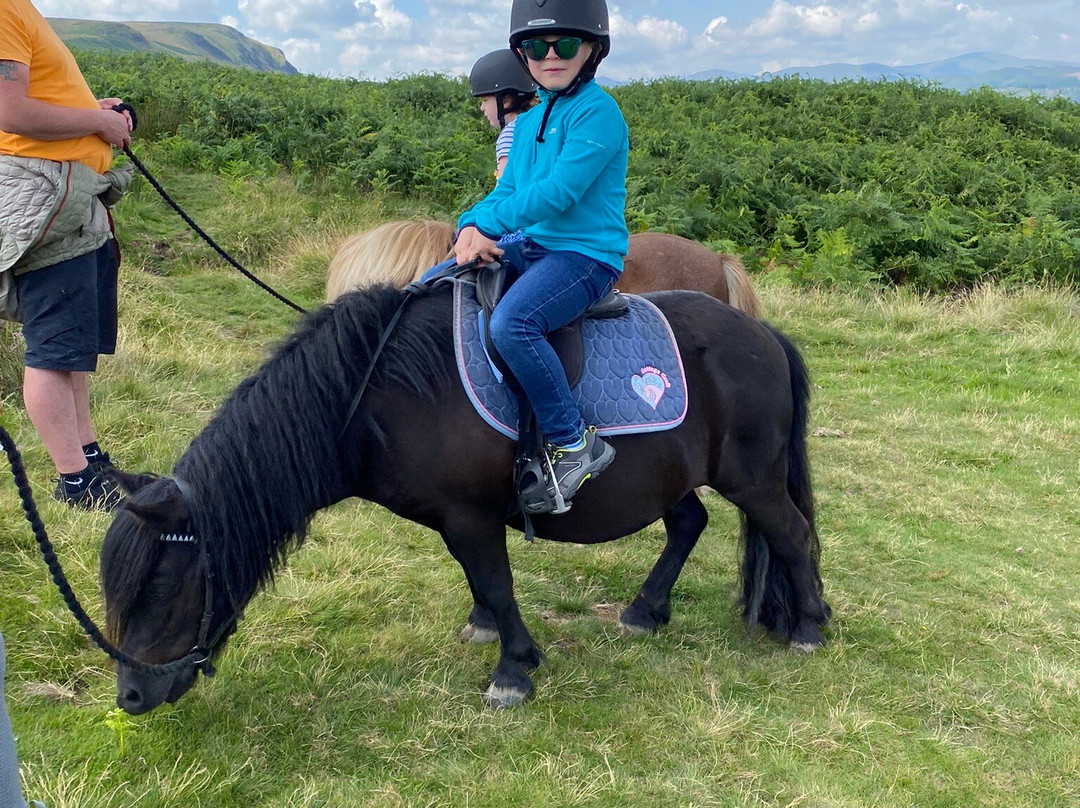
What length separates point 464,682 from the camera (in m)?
3.14

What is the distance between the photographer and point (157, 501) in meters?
2.31

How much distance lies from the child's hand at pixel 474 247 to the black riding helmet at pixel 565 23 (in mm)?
395

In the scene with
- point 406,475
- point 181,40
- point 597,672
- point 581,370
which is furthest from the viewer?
point 181,40

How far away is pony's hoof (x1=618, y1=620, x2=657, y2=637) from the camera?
3.62 metres

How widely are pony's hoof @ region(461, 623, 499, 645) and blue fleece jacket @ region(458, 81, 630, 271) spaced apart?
1.56 meters

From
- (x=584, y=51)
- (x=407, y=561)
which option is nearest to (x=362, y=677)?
(x=407, y=561)

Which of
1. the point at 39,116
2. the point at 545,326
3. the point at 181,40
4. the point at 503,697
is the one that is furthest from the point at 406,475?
the point at 181,40

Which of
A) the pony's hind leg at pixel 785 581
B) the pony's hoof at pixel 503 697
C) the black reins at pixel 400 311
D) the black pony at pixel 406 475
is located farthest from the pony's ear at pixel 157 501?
the pony's hind leg at pixel 785 581

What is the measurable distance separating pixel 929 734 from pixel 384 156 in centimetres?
1058

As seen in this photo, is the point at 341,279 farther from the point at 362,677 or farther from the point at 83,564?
the point at 362,677

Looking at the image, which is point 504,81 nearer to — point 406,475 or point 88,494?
point 406,475

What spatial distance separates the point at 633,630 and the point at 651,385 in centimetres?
119

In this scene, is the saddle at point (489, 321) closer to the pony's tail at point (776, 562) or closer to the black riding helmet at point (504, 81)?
the pony's tail at point (776, 562)

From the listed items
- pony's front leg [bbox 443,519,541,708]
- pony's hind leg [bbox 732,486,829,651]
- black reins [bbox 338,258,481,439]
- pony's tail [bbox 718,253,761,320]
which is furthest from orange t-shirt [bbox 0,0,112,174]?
pony's tail [bbox 718,253,761,320]
